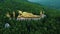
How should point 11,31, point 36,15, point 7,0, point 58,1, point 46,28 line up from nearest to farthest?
1. point 11,31
2. point 46,28
3. point 36,15
4. point 7,0
5. point 58,1

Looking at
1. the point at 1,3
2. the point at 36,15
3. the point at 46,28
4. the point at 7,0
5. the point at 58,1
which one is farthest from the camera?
the point at 58,1

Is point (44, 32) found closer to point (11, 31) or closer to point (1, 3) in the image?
point (11, 31)

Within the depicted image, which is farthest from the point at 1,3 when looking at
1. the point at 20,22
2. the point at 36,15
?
the point at 20,22

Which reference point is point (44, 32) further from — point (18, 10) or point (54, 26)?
point (18, 10)

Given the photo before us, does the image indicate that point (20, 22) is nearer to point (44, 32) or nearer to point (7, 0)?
point (44, 32)

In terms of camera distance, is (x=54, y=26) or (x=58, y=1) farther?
(x=58, y=1)

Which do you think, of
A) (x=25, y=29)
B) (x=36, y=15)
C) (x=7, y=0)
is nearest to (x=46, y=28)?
(x=25, y=29)

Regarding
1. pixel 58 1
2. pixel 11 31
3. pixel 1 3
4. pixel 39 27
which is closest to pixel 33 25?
pixel 39 27

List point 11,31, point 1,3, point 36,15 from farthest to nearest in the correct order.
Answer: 1. point 1,3
2. point 36,15
3. point 11,31

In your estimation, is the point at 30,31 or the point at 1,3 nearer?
the point at 30,31
